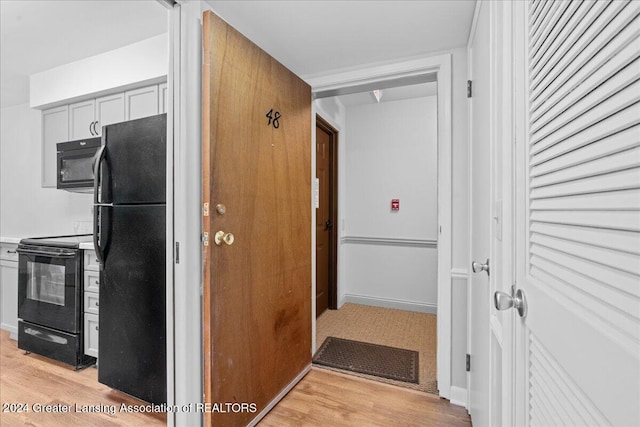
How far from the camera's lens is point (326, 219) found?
11.0 ft

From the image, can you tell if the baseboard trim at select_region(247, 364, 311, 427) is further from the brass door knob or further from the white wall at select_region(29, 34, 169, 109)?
the white wall at select_region(29, 34, 169, 109)

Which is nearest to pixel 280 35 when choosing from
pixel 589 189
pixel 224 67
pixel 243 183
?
pixel 224 67

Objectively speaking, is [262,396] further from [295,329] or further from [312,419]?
[295,329]

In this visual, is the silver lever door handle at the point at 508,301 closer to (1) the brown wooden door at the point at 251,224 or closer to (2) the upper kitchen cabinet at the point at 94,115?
(1) the brown wooden door at the point at 251,224

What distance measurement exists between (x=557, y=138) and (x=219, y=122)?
1.24 metres

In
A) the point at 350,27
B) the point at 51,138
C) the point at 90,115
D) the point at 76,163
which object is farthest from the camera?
the point at 51,138

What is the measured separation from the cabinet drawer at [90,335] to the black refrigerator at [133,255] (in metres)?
0.33

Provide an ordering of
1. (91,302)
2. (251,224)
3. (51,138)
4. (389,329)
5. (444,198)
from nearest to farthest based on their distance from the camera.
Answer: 1. (251,224)
2. (444,198)
3. (91,302)
4. (51,138)
5. (389,329)

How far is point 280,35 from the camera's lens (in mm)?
1752

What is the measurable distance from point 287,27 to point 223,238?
1251 mm

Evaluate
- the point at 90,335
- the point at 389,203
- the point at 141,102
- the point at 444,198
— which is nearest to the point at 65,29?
the point at 141,102

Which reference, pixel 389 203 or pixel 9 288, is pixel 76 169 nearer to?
pixel 9 288

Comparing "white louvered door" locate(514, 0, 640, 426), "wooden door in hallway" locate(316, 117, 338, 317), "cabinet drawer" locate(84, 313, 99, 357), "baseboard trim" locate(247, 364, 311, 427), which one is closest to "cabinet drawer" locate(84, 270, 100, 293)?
"cabinet drawer" locate(84, 313, 99, 357)

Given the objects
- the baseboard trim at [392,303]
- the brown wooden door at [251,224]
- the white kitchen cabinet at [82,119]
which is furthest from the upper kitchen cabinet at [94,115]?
the baseboard trim at [392,303]
